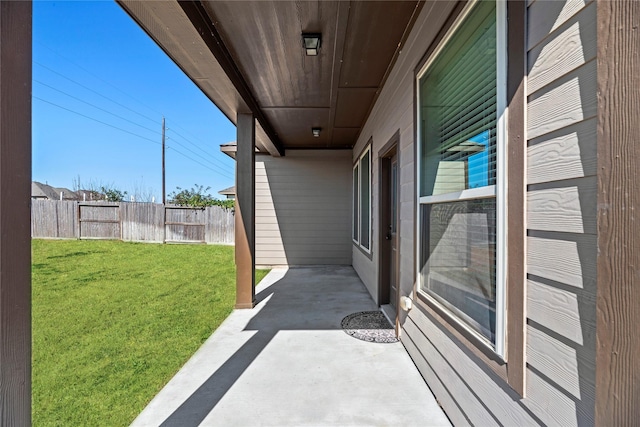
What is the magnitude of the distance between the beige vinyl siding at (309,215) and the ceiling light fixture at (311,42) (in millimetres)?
4725

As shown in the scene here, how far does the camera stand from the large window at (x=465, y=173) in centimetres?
146

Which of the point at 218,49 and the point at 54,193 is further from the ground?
the point at 54,193

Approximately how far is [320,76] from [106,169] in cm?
2529

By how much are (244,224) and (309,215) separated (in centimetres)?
342

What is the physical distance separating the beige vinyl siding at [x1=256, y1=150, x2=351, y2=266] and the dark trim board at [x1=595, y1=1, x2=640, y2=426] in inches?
267

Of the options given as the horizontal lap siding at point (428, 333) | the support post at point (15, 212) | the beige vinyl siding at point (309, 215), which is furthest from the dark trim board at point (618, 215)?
the beige vinyl siding at point (309, 215)

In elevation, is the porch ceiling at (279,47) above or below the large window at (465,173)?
above

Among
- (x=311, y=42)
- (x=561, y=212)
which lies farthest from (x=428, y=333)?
(x=311, y=42)

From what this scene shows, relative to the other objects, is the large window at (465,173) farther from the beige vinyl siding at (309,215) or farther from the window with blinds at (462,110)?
the beige vinyl siding at (309,215)

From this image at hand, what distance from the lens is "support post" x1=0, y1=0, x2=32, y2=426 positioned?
911 millimetres

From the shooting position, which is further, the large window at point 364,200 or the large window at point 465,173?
the large window at point 364,200

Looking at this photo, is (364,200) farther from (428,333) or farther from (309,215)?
(428,333)

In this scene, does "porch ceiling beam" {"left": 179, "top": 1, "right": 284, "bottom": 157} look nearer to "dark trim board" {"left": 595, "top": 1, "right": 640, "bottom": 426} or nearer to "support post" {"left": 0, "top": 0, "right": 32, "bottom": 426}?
"support post" {"left": 0, "top": 0, "right": 32, "bottom": 426}

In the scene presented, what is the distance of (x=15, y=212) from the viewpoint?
3.09 feet
